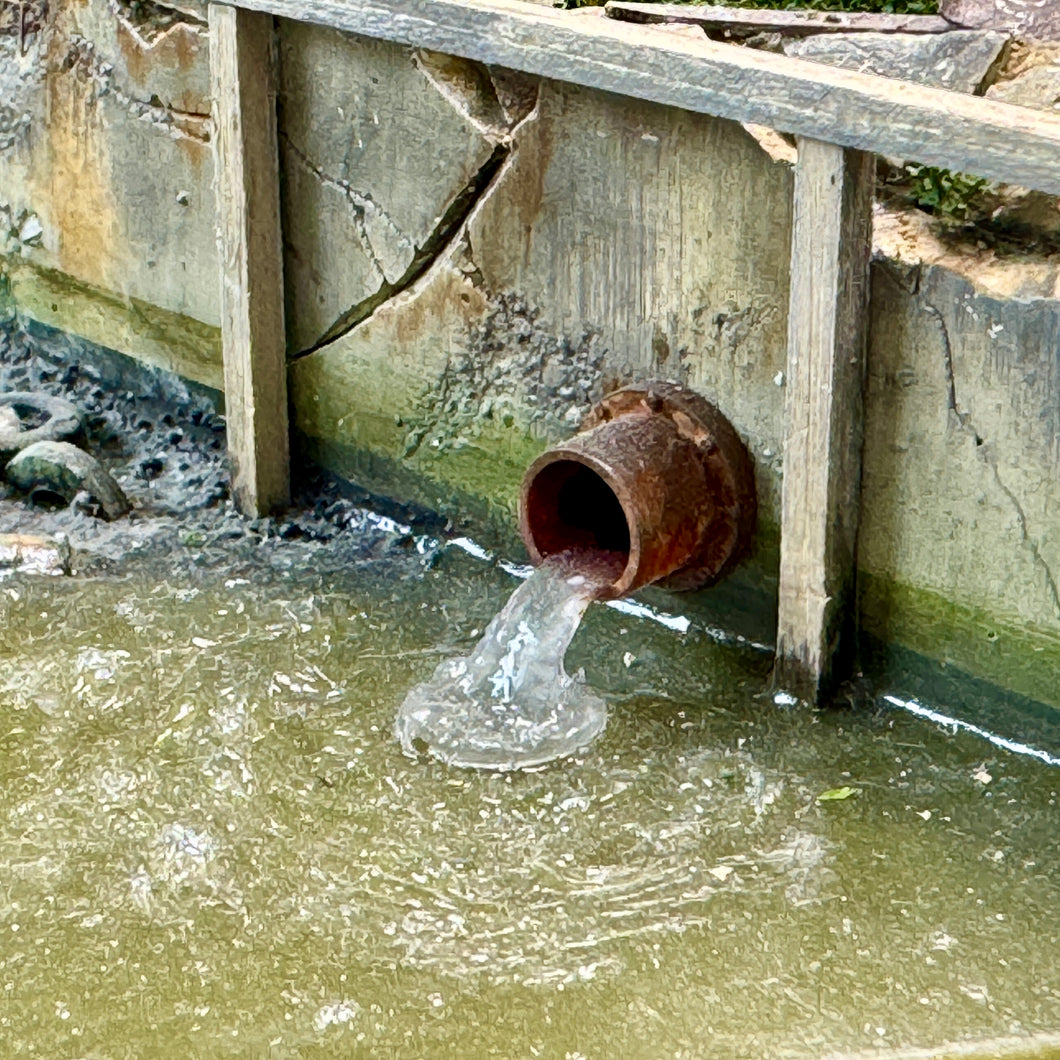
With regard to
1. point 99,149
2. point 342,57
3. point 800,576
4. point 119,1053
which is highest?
point 342,57

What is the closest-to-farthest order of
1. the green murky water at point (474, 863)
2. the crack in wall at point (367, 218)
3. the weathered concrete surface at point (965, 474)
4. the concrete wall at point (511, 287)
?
1. the green murky water at point (474, 863)
2. the weathered concrete surface at point (965, 474)
3. the concrete wall at point (511, 287)
4. the crack in wall at point (367, 218)

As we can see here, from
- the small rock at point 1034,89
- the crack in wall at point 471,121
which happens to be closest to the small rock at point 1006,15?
the small rock at point 1034,89

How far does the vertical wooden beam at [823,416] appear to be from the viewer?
3.77 meters

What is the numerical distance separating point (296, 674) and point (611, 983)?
130 cm

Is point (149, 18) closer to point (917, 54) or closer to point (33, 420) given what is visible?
point (33, 420)

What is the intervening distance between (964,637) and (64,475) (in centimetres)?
242

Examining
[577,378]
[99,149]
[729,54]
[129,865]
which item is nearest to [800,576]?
[577,378]

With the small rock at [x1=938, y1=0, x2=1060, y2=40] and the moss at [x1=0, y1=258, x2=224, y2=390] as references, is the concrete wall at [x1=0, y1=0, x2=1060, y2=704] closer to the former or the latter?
the moss at [x1=0, y1=258, x2=224, y2=390]

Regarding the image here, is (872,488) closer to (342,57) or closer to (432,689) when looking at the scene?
(432,689)

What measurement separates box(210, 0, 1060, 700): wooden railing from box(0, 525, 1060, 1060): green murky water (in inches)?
13.5

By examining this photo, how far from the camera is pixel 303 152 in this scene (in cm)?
488

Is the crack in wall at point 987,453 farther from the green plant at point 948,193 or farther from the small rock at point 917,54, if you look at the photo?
the small rock at point 917,54

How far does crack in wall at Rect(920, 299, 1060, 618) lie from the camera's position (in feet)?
12.4

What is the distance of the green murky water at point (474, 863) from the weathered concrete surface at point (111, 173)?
1229 millimetres
